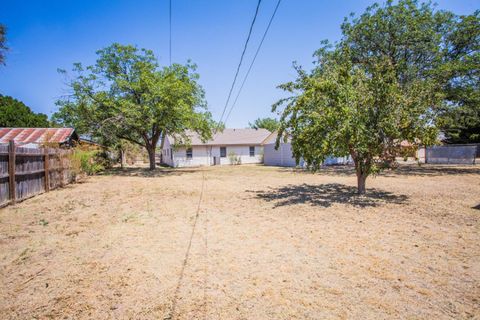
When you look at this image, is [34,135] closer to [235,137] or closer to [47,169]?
[47,169]

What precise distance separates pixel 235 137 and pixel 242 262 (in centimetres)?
3267

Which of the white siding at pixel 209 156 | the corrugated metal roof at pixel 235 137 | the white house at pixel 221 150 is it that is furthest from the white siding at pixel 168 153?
the corrugated metal roof at pixel 235 137

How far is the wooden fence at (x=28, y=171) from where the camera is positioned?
7891mm

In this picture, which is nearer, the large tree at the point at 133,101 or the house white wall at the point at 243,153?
the large tree at the point at 133,101

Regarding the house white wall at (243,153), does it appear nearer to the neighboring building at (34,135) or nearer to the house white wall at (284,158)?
the house white wall at (284,158)

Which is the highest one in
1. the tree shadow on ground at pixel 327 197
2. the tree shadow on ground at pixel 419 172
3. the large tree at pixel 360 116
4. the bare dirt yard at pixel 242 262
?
the large tree at pixel 360 116

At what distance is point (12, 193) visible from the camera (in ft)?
26.8

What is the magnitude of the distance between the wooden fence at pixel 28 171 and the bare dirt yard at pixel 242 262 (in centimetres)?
82

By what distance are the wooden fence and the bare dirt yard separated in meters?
0.82

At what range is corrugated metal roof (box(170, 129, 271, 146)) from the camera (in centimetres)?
3403

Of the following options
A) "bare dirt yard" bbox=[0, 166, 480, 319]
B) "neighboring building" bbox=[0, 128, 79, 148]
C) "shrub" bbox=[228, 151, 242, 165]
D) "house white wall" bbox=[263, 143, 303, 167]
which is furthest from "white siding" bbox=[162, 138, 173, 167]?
"bare dirt yard" bbox=[0, 166, 480, 319]

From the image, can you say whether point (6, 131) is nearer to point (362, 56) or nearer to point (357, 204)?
point (357, 204)

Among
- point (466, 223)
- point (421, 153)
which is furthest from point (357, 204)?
point (421, 153)

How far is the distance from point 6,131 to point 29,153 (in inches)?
586
